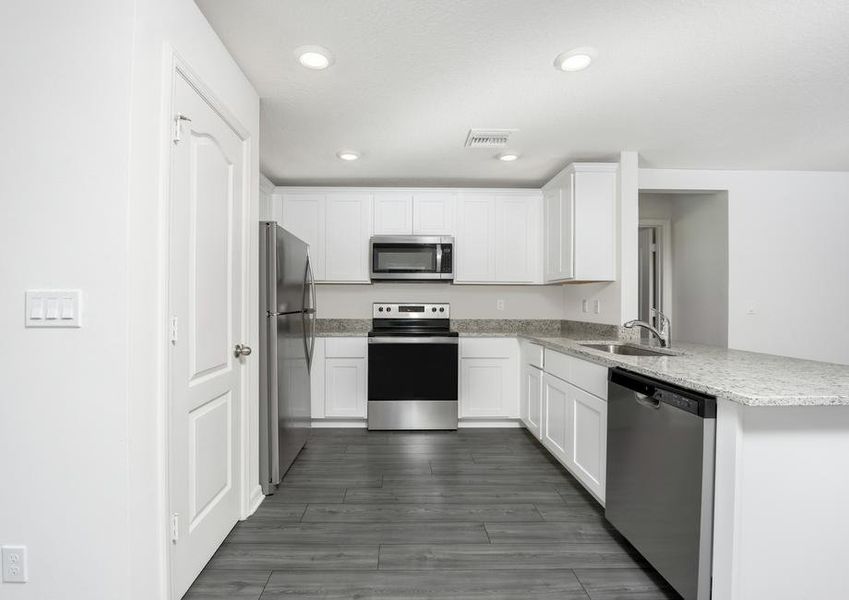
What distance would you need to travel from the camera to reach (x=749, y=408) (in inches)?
52.7

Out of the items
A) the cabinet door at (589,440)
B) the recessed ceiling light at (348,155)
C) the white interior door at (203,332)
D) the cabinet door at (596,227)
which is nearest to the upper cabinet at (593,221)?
the cabinet door at (596,227)

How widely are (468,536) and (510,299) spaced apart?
2.66 m

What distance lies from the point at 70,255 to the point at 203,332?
0.56 metres

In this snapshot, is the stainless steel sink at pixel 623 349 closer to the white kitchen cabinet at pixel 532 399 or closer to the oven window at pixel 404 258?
the white kitchen cabinet at pixel 532 399

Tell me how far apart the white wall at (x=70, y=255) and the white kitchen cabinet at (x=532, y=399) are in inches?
107

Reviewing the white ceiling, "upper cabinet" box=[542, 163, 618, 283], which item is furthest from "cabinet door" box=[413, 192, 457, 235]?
"upper cabinet" box=[542, 163, 618, 283]

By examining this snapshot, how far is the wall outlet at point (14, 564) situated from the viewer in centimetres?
120

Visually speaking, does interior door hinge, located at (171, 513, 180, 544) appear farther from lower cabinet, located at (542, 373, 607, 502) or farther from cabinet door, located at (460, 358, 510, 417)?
cabinet door, located at (460, 358, 510, 417)

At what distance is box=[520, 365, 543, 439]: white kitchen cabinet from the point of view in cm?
323

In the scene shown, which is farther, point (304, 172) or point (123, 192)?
point (304, 172)

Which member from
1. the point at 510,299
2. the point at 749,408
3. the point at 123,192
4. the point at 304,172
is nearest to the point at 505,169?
the point at 510,299

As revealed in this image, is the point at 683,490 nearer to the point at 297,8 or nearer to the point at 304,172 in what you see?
the point at 297,8

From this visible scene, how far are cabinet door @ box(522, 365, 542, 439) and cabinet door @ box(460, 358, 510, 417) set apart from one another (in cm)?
20

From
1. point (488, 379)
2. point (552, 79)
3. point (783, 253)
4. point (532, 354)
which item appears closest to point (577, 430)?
point (532, 354)
